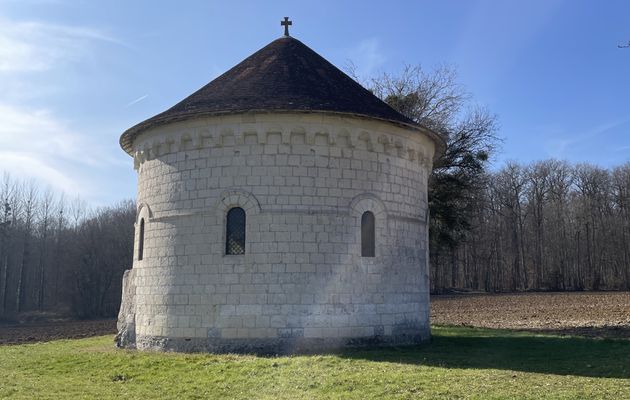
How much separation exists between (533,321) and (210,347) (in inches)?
637

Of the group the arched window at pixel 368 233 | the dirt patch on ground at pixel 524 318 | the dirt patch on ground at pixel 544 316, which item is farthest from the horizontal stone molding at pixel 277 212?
the dirt patch on ground at pixel 544 316

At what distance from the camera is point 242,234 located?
13.7m

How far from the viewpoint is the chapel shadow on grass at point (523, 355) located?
11.0 m

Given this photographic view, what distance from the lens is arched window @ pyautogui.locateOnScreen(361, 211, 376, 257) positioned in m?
14.2

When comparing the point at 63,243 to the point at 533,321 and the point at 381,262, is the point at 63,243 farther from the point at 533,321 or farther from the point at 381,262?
the point at 381,262

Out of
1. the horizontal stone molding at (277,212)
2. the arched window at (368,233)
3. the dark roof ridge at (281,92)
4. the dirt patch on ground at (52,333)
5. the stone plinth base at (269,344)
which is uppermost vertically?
the dark roof ridge at (281,92)

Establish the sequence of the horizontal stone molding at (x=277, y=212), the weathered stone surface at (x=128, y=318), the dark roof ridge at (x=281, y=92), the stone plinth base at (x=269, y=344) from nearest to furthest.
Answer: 1. the stone plinth base at (x=269, y=344)
2. the horizontal stone molding at (x=277, y=212)
3. the dark roof ridge at (x=281, y=92)
4. the weathered stone surface at (x=128, y=318)

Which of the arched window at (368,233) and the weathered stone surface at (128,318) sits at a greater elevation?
the arched window at (368,233)

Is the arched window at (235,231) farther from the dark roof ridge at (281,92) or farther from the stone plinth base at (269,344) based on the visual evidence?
the dark roof ridge at (281,92)

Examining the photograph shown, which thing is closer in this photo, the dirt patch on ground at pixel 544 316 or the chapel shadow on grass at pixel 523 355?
the chapel shadow on grass at pixel 523 355

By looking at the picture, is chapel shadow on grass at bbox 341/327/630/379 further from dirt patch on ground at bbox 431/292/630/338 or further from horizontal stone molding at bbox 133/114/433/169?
horizontal stone molding at bbox 133/114/433/169

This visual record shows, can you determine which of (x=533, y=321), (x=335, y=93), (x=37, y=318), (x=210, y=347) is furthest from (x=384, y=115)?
(x=37, y=318)

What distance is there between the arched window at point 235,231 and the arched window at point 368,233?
111 inches

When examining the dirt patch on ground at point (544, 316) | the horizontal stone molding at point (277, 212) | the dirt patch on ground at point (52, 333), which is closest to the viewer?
the horizontal stone molding at point (277, 212)
